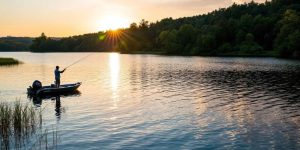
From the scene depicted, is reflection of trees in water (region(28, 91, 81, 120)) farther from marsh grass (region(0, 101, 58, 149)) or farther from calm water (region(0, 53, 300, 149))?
marsh grass (region(0, 101, 58, 149))

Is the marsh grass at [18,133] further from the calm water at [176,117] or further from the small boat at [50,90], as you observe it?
the small boat at [50,90]

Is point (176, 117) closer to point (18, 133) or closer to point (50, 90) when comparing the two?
point (18, 133)

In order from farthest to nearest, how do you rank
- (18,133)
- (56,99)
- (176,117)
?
(56,99) → (176,117) → (18,133)

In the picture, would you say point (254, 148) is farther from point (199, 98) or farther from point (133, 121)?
point (199, 98)

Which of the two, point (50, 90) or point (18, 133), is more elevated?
point (50, 90)

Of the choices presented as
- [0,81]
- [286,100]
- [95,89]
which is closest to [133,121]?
[286,100]

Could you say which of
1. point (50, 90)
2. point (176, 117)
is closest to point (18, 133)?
point (176, 117)

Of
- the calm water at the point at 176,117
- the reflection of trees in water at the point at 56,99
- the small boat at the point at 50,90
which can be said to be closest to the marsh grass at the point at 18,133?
the calm water at the point at 176,117

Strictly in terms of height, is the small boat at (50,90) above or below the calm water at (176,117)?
above

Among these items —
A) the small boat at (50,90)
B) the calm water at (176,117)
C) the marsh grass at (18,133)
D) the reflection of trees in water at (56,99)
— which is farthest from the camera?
the small boat at (50,90)

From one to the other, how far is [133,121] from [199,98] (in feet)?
47.6

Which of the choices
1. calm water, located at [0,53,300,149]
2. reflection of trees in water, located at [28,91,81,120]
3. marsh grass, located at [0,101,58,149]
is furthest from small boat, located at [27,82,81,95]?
marsh grass, located at [0,101,58,149]

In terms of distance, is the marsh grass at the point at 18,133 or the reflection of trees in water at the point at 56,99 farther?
the reflection of trees in water at the point at 56,99

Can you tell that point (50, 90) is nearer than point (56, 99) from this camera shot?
No
